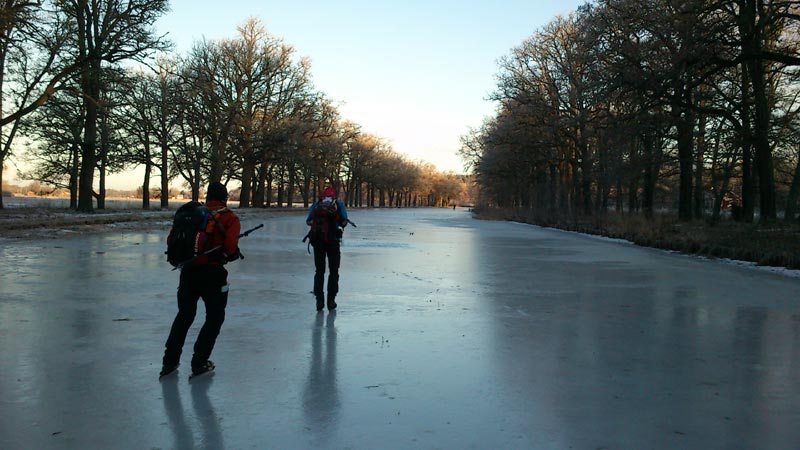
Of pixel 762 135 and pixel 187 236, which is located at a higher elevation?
pixel 762 135

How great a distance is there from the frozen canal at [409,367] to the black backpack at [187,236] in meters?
0.98

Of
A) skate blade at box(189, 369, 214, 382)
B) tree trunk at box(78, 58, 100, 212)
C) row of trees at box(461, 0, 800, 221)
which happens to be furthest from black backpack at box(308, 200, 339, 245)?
tree trunk at box(78, 58, 100, 212)

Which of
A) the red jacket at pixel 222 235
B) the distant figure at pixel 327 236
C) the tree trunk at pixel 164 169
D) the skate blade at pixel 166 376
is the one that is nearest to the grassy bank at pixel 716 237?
the distant figure at pixel 327 236

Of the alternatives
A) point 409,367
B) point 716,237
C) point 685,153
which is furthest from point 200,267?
point 685,153

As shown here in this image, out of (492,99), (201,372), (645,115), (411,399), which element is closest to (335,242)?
(201,372)

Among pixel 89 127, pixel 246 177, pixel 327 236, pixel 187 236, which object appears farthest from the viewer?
pixel 246 177

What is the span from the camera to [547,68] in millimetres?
40719

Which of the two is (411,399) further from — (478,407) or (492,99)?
(492,99)

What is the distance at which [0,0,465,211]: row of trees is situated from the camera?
24.8 meters

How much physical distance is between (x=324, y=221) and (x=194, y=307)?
3346mm

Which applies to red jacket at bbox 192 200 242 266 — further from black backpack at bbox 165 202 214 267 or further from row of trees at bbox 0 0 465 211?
row of trees at bbox 0 0 465 211

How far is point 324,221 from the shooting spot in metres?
8.53

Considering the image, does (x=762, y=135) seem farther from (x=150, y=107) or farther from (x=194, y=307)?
(x=150, y=107)

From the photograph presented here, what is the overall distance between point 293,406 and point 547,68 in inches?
1547
